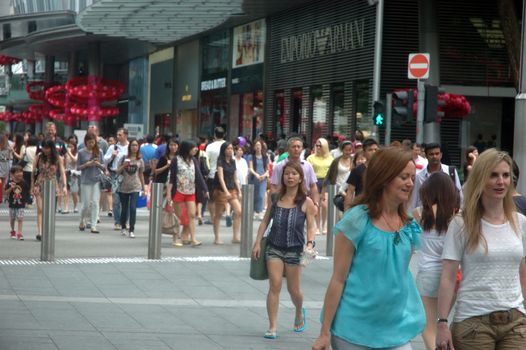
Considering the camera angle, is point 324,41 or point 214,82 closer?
point 324,41

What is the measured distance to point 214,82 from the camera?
4469 centimetres

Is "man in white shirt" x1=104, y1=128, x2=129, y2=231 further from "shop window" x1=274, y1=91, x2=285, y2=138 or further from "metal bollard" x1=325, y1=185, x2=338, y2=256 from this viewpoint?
"shop window" x1=274, y1=91, x2=285, y2=138

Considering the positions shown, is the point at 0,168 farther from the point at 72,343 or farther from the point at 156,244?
the point at 72,343

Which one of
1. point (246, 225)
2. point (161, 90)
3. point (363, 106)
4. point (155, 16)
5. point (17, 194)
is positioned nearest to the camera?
point (246, 225)

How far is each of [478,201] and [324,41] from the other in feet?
95.3

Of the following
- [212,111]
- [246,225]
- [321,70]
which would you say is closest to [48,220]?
[246,225]

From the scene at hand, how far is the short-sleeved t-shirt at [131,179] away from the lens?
17.8 m


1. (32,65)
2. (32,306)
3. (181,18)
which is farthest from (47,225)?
(32,65)

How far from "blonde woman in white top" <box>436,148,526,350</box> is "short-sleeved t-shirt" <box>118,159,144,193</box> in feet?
41.7

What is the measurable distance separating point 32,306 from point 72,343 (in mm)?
1972

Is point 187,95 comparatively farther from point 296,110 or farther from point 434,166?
point 434,166

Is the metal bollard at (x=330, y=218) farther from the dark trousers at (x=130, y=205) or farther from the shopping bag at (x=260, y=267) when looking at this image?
the shopping bag at (x=260, y=267)

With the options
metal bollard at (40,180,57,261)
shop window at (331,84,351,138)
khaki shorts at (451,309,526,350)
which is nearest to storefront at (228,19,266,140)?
shop window at (331,84,351,138)

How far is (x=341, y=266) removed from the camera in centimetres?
500
